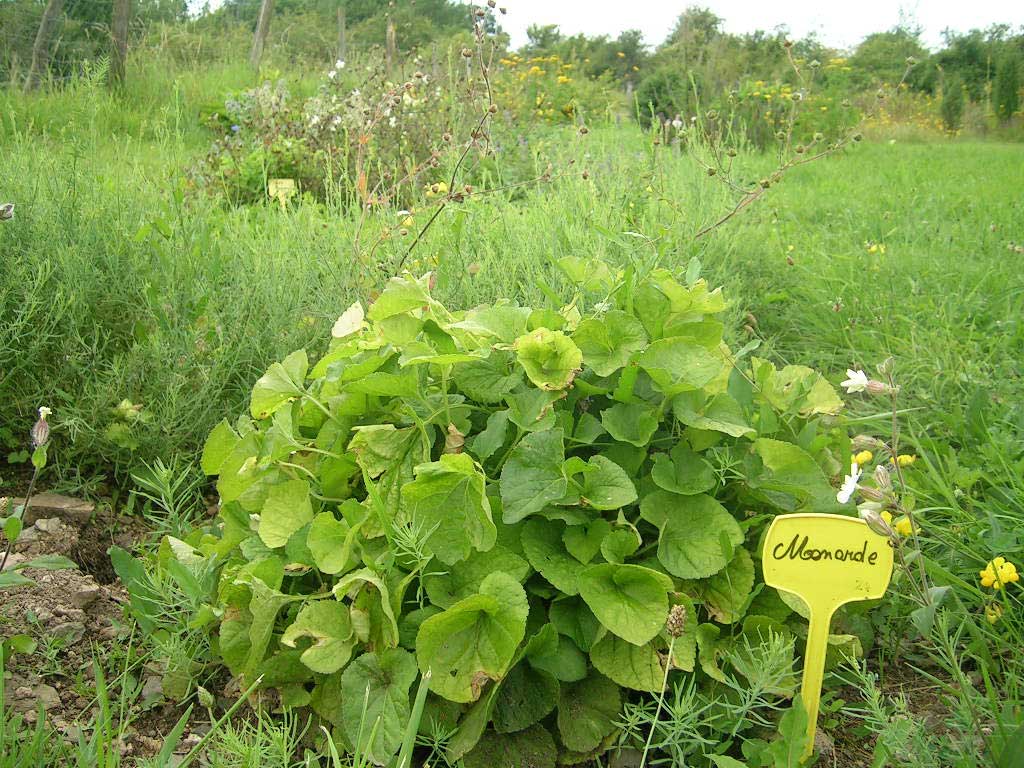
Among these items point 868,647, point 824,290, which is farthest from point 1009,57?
point 868,647

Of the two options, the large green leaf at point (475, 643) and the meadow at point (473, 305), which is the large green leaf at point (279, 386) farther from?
the large green leaf at point (475, 643)

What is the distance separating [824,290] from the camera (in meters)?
3.76

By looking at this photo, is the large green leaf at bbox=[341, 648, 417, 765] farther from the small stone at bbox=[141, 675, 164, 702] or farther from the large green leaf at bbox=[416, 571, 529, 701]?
the small stone at bbox=[141, 675, 164, 702]

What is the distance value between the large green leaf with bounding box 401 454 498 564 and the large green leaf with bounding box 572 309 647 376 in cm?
35

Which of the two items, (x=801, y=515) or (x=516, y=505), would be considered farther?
(x=516, y=505)

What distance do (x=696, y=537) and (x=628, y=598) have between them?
18cm

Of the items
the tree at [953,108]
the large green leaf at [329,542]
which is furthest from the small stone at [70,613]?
the tree at [953,108]

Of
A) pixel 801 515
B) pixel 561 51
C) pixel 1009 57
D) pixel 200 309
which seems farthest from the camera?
pixel 561 51

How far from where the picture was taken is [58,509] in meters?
2.13

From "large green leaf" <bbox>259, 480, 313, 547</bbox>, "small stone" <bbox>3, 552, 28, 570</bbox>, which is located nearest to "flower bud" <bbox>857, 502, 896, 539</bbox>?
"large green leaf" <bbox>259, 480, 313, 547</bbox>

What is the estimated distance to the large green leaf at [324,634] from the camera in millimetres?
1432

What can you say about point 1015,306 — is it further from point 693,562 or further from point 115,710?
point 115,710

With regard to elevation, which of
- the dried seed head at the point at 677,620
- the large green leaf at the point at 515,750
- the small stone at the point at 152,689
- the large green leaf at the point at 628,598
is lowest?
the large green leaf at the point at 515,750

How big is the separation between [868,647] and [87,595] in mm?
1604
